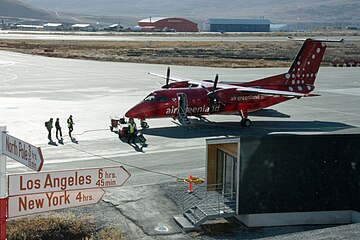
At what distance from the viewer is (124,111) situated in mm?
46750

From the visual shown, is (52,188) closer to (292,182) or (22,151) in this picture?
(22,151)

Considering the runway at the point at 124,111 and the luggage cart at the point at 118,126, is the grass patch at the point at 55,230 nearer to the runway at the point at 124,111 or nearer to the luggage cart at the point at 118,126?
the runway at the point at 124,111

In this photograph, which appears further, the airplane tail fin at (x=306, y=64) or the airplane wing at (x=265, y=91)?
the airplane tail fin at (x=306, y=64)

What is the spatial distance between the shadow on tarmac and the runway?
0.07 meters

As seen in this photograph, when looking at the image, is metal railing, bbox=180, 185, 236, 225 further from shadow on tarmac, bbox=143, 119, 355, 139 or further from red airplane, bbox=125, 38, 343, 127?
red airplane, bbox=125, 38, 343, 127

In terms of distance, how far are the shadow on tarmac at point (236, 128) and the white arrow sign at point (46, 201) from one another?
2513cm

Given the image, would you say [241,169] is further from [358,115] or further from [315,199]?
[358,115]

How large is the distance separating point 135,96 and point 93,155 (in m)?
23.9

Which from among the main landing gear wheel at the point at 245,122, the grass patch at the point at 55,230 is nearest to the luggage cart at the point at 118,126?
the main landing gear wheel at the point at 245,122

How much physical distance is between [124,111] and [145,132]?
29.1 feet

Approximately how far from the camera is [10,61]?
312 feet

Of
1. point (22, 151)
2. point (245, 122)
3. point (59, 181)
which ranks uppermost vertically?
point (22, 151)

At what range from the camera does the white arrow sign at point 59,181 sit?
11359mm

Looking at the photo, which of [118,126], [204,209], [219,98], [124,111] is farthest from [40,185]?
[124,111]
